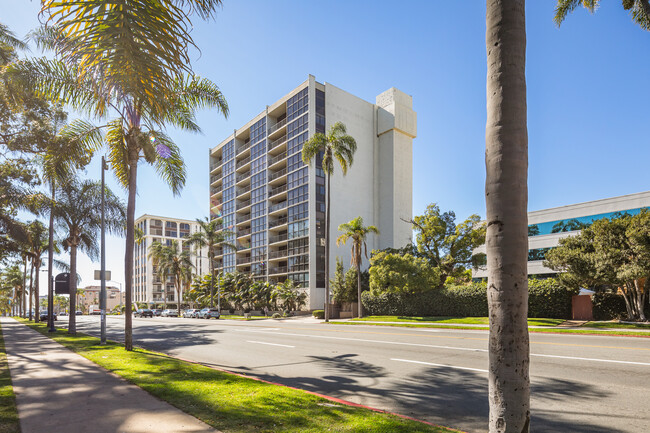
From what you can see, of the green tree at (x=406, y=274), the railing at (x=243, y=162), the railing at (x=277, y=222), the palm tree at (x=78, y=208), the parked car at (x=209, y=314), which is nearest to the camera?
the palm tree at (x=78, y=208)

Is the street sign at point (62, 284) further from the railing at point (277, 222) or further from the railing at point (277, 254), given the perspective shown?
the railing at point (277, 222)

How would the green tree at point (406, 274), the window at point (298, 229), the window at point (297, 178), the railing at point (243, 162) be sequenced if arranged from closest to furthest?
the green tree at point (406, 274), the window at point (298, 229), the window at point (297, 178), the railing at point (243, 162)

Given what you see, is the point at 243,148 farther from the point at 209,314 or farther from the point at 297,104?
the point at 209,314

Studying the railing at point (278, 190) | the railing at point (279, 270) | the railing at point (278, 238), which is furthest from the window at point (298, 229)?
the railing at point (278, 190)

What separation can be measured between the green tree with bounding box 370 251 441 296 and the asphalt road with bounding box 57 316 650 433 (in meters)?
16.8

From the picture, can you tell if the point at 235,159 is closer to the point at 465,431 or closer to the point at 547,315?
the point at 547,315

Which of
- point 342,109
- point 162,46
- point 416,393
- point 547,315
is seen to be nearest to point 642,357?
point 416,393

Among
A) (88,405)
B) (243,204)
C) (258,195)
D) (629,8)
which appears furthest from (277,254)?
(88,405)

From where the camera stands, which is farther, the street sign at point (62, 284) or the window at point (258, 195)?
the window at point (258, 195)

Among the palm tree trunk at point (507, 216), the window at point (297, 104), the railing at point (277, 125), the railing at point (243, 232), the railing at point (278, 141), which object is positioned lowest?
the palm tree trunk at point (507, 216)

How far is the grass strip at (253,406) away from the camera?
5.17 metres

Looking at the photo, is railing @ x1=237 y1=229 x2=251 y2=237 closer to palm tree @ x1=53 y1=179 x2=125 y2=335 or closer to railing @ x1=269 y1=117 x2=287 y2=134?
railing @ x1=269 y1=117 x2=287 y2=134

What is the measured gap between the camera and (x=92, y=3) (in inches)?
207

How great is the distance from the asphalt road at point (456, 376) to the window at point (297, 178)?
3612 centimetres
